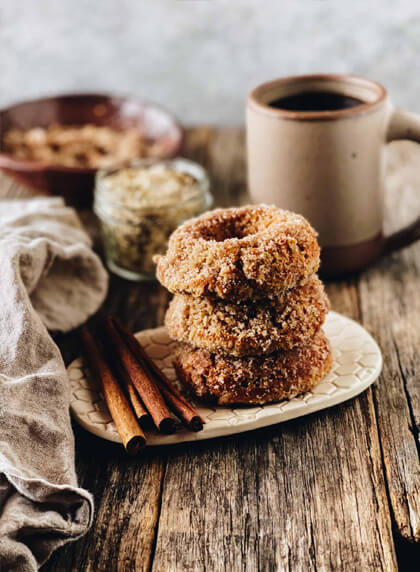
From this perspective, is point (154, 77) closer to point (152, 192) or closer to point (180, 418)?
point (152, 192)

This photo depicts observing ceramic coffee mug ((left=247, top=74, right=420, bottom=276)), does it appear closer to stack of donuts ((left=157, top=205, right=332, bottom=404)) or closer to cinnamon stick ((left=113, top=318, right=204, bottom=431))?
stack of donuts ((left=157, top=205, right=332, bottom=404))

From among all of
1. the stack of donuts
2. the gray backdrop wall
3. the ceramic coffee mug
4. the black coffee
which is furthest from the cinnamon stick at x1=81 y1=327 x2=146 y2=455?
the gray backdrop wall

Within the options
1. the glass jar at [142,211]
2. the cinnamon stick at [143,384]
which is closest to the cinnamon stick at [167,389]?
the cinnamon stick at [143,384]

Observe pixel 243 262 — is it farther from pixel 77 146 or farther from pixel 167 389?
pixel 77 146

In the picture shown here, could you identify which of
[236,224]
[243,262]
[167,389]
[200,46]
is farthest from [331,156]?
[200,46]

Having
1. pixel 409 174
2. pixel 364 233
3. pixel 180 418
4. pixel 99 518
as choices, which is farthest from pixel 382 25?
pixel 99 518
